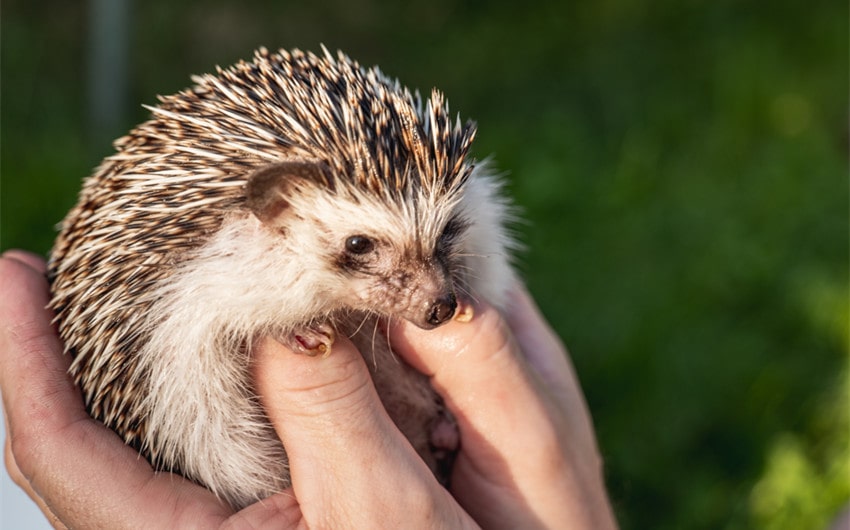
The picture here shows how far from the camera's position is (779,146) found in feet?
14.4

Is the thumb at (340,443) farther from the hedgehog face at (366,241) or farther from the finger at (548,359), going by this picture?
the finger at (548,359)

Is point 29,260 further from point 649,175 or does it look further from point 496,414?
point 649,175

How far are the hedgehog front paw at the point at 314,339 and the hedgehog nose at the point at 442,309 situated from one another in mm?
177

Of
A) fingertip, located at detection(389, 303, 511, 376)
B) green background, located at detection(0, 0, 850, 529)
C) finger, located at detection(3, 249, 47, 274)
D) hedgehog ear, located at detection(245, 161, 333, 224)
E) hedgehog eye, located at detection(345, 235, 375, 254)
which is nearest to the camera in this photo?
hedgehog ear, located at detection(245, 161, 333, 224)

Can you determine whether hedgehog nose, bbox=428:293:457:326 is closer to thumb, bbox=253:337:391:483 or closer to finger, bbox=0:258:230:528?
thumb, bbox=253:337:391:483

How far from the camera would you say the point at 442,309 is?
4.98 ft

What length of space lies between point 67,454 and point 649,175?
116 inches

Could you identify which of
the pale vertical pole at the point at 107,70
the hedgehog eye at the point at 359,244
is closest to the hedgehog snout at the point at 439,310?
the hedgehog eye at the point at 359,244

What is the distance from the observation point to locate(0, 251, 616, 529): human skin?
1.50 metres

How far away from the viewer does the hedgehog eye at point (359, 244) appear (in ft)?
5.05

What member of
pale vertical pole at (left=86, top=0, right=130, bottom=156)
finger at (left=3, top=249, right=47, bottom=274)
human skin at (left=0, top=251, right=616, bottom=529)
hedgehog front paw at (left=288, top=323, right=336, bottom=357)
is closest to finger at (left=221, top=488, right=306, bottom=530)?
human skin at (left=0, top=251, right=616, bottom=529)

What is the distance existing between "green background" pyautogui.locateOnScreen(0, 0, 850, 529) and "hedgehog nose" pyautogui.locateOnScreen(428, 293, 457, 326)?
4.27 ft

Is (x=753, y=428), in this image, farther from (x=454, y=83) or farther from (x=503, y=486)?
(x=454, y=83)

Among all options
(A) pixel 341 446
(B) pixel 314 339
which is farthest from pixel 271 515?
(B) pixel 314 339
